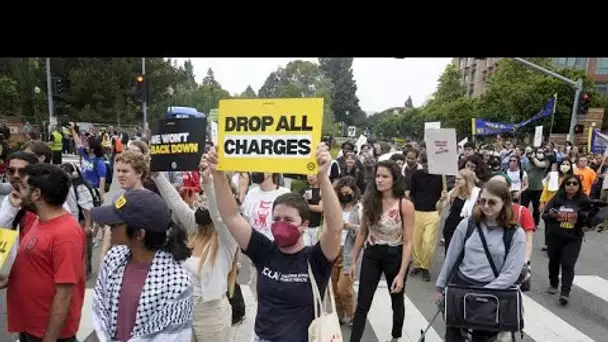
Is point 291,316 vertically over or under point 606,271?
over

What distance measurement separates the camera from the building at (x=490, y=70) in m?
61.2

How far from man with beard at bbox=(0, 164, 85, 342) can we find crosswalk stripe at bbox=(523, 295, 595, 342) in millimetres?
4407

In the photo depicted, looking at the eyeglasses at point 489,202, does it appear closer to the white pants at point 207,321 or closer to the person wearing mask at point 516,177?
the white pants at point 207,321

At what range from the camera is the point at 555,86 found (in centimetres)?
3831

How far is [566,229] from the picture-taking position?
19.0 ft

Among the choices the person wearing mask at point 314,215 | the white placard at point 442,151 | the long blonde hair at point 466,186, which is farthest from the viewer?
the long blonde hair at point 466,186

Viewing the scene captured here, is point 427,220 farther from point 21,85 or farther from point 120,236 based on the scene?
point 21,85

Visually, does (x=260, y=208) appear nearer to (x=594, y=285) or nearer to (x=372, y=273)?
(x=372, y=273)

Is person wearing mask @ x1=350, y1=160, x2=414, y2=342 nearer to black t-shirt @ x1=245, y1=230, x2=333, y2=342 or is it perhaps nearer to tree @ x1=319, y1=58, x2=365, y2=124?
black t-shirt @ x1=245, y1=230, x2=333, y2=342

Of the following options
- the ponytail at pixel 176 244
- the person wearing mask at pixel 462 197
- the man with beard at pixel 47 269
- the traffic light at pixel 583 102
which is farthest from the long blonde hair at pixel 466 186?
the traffic light at pixel 583 102

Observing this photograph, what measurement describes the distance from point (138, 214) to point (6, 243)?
1112mm

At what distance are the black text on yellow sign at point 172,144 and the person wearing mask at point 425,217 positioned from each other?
4278 mm
